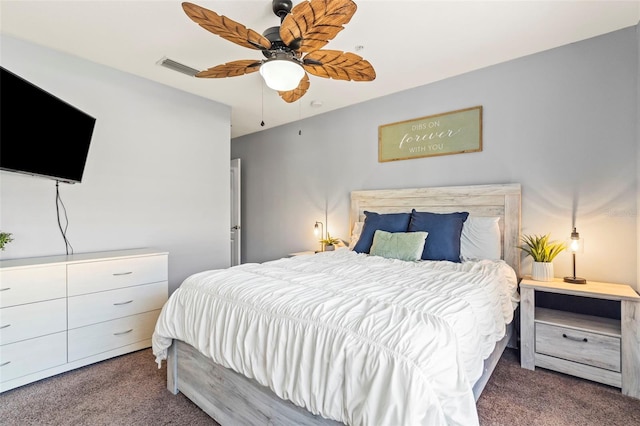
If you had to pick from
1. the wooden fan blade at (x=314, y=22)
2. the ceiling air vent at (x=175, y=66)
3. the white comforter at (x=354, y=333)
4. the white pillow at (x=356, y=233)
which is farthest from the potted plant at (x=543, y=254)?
the ceiling air vent at (x=175, y=66)

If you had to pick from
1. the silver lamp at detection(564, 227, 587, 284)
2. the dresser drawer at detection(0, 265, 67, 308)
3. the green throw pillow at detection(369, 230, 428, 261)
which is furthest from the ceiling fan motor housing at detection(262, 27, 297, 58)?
the silver lamp at detection(564, 227, 587, 284)

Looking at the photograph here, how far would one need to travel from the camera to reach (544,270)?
2.37 meters

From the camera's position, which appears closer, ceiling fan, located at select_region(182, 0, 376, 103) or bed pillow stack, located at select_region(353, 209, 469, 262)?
ceiling fan, located at select_region(182, 0, 376, 103)

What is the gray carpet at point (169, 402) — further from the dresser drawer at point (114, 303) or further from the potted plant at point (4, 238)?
the potted plant at point (4, 238)

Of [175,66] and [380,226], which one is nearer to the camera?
[175,66]

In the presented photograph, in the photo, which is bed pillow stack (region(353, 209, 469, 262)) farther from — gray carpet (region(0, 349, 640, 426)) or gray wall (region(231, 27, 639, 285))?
gray carpet (region(0, 349, 640, 426))

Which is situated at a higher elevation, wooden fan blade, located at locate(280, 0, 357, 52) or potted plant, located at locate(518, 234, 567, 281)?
wooden fan blade, located at locate(280, 0, 357, 52)

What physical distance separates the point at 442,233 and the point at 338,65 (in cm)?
166

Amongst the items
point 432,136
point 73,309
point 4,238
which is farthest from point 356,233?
A: point 4,238

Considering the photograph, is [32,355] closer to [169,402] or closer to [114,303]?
[114,303]

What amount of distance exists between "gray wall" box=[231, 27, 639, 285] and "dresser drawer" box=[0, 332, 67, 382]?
298 centimetres

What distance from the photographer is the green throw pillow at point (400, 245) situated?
2645 millimetres

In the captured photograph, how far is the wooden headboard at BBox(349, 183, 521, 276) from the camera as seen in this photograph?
9.05 ft

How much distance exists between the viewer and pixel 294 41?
6.01ft
